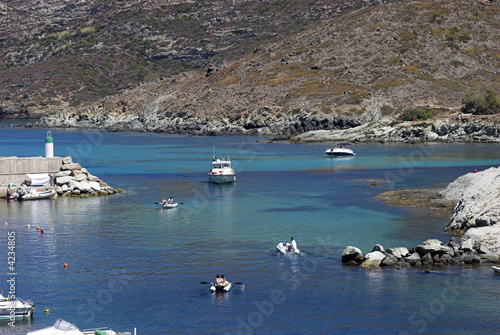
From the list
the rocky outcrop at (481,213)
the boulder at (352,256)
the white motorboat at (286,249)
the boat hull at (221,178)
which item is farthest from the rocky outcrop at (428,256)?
the boat hull at (221,178)

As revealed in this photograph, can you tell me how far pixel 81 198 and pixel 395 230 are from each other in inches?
1369

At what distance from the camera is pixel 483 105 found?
151m

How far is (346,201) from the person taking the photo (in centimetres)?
6850

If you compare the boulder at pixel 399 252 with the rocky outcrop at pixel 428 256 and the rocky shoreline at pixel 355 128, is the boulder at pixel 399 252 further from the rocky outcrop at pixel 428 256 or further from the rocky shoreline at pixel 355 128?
the rocky shoreline at pixel 355 128

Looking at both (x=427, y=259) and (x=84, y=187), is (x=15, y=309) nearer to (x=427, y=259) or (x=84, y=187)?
(x=427, y=259)

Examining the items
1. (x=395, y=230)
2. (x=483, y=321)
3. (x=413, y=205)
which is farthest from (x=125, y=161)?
(x=483, y=321)

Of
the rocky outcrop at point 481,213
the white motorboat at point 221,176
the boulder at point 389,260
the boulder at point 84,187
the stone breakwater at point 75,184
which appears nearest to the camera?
the boulder at point 389,260

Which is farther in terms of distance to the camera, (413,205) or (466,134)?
(466,134)

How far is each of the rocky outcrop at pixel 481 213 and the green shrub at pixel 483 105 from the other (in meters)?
103

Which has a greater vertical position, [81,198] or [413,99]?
[413,99]

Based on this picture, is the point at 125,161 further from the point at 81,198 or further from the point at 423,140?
the point at 423,140

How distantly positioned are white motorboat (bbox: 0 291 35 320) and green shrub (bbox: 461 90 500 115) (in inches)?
5259

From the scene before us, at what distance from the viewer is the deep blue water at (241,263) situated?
33.4 m

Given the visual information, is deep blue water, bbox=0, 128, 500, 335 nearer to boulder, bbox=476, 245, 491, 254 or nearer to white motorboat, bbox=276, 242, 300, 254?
white motorboat, bbox=276, 242, 300, 254
